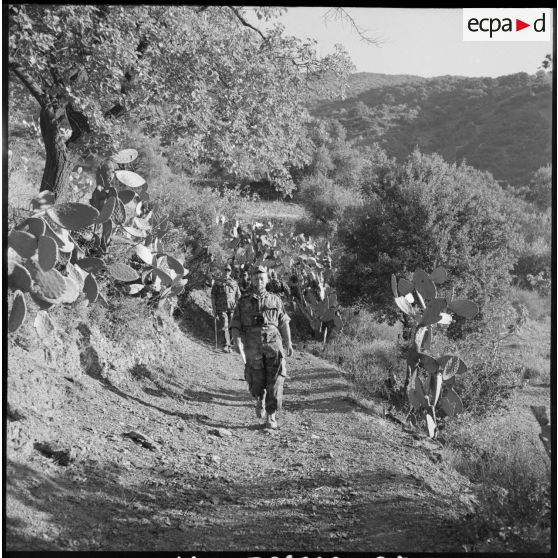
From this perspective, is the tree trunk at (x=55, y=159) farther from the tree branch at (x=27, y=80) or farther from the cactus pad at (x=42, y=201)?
the cactus pad at (x=42, y=201)

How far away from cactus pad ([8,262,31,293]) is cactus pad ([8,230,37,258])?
0.08 meters

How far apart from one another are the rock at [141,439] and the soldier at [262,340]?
4.32 feet

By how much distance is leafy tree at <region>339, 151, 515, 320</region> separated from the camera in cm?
970

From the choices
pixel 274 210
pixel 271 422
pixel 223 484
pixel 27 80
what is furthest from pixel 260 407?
pixel 274 210

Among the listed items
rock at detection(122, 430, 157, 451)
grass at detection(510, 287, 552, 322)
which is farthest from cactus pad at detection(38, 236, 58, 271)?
grass at detection(510, 287, 552, 322)

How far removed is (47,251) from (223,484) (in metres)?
2.19

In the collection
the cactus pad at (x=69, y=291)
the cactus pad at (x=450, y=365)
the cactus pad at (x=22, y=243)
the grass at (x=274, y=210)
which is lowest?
the cactus pad at (x=450, y=365)

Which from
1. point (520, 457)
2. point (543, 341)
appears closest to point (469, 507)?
point (520, 457)

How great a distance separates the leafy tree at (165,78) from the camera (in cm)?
590

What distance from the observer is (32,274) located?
3.28m

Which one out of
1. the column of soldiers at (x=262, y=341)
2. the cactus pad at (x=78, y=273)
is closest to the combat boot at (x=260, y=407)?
the column of soldiers at (x=262, y=341)

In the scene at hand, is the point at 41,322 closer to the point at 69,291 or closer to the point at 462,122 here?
the point at 69,291

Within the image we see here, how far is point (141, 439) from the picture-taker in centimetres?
464

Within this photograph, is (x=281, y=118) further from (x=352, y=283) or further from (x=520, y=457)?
(x=520, y=457)
